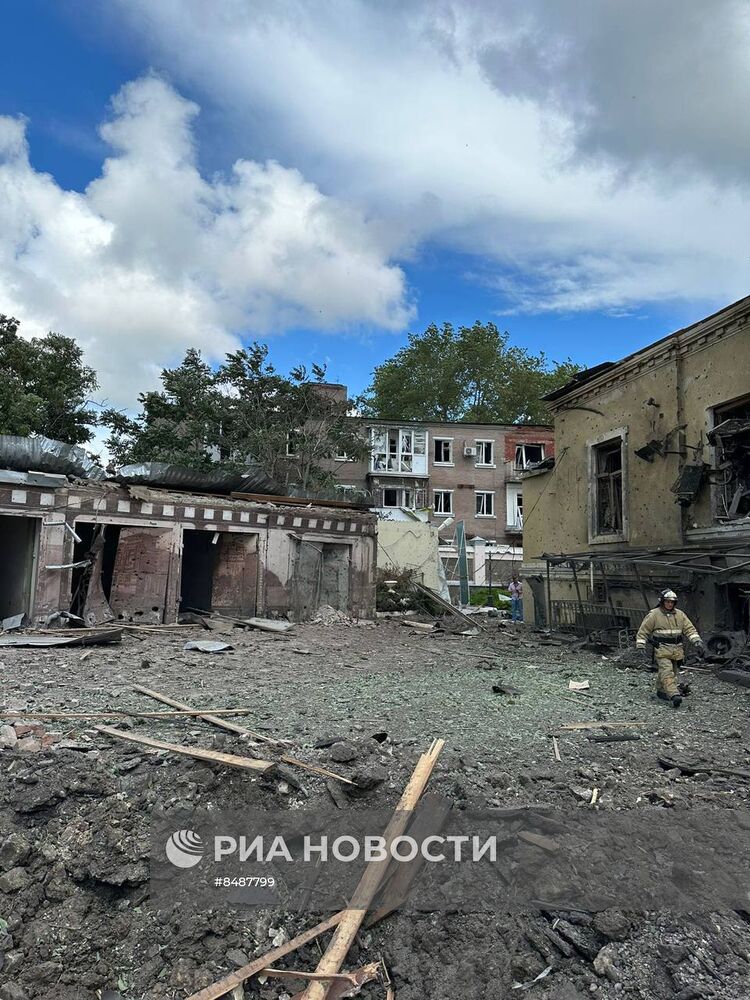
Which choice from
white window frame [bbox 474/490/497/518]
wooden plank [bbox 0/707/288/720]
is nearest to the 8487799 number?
wooden plank [bbox 0/707/288/720]

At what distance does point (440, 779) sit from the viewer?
4895 millimetres

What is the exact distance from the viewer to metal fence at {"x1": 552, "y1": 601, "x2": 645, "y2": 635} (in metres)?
14.2

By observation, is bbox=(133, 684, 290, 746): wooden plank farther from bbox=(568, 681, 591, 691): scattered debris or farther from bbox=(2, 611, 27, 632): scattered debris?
bbox=(2, 611, 27, 632): scattered debris

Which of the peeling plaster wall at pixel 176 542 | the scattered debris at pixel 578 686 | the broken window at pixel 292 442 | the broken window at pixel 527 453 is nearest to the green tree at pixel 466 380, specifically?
the broken window at pixel 527 453

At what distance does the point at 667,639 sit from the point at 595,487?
8.58 meters

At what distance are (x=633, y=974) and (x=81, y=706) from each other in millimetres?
5825

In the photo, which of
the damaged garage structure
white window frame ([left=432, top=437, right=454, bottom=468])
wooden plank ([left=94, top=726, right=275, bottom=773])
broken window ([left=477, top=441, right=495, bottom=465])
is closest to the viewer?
wooden plank ([left=94, top=726, right=275, bottom=773])

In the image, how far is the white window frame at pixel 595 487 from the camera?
1520 centimetres

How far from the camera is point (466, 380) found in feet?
155

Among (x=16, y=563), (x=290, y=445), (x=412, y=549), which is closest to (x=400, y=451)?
(x=290, y=445)

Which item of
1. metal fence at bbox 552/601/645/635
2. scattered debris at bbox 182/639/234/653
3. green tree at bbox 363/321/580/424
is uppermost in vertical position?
green tree at bbox 363/321/580/424

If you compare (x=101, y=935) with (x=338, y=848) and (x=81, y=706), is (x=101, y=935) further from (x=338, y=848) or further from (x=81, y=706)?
(x=81, y=706)

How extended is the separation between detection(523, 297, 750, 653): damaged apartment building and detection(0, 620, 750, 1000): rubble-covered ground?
3550mm

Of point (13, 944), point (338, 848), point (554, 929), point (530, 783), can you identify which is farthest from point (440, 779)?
point (13, 944)
